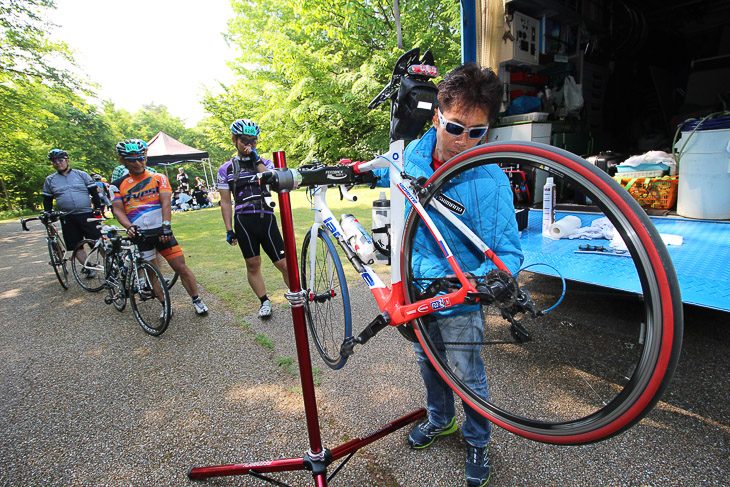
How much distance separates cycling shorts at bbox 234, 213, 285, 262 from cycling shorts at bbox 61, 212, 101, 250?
3216 millimetres

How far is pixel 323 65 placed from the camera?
15.6 m

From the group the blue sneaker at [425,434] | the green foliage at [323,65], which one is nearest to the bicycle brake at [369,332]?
the blue sneaker at [425,434]

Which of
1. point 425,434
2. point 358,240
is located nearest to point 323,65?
point 358,240

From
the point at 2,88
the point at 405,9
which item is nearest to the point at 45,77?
the point at 2,88

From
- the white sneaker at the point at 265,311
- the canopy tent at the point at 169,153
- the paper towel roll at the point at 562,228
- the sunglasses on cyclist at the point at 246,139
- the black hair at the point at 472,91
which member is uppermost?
the canopy tent at the point at 169,153

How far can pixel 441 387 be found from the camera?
1.91 meters

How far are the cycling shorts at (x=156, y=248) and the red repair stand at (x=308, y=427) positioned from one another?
2.64 meters

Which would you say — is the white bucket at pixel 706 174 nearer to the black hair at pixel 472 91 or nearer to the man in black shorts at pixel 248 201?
the black hair at pixel 472 91

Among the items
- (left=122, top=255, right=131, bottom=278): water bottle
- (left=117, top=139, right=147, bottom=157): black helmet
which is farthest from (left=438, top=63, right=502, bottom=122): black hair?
(left=122, top=255, right=131, bottom=278): water bottle

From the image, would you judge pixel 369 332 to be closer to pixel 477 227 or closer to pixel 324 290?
pixel 477 227

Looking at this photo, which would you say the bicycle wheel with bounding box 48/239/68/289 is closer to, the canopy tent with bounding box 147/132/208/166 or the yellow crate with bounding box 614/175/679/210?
the yellow crate with bounding box 614/175/679/210

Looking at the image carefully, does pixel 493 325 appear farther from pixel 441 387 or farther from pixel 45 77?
pixel 45 77

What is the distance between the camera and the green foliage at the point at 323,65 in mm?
13234

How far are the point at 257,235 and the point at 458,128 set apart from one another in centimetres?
275
